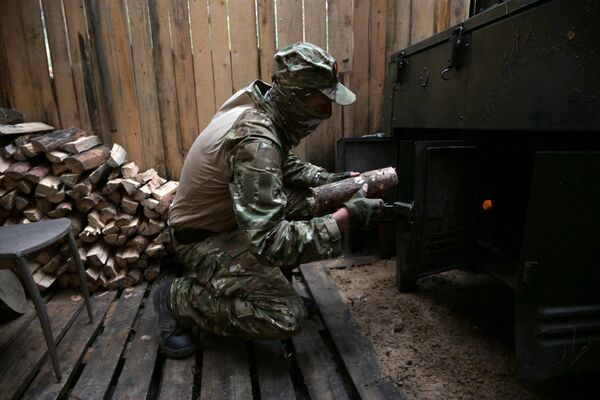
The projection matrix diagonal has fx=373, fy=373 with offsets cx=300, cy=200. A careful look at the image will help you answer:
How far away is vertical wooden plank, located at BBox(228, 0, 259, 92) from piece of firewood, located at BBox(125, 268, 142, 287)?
1616 millimetres

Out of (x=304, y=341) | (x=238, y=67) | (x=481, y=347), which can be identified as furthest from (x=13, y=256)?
(x=481, y=347)

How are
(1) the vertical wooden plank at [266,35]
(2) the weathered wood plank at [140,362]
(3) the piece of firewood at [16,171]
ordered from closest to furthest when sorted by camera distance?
(2) the weathered wood plank at [140,362]
(3) the piece of firewood at [16,171]
(1) the vertical wooden plank at [266,35]

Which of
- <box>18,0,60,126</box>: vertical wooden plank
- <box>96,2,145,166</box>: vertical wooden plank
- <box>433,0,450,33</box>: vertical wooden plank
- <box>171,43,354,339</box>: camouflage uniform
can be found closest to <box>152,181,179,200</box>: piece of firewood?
<box>96,2,145,166</box>: vertical wooden plank

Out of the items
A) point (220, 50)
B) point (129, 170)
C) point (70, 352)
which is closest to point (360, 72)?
point (220, 50)

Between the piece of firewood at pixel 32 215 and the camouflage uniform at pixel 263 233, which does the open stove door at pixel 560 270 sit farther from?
the piece of firewood at pixel 32 215

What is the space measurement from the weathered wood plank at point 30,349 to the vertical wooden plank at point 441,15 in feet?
11.6

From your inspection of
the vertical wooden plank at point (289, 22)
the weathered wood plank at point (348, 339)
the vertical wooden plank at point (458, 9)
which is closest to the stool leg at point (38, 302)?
the weathered wood plank at point (348, 339)

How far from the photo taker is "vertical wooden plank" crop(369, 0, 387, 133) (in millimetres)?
3168

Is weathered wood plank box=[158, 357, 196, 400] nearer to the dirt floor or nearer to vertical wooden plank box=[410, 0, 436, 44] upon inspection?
the dirt floor

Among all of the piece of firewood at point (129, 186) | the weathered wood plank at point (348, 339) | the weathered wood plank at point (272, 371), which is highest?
the piece of firewood at point (129, 186)

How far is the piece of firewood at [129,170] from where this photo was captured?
2.71m

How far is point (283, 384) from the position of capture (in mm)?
1751

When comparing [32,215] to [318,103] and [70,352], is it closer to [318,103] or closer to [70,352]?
[70,352]

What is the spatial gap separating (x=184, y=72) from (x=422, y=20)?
6.81 feet
